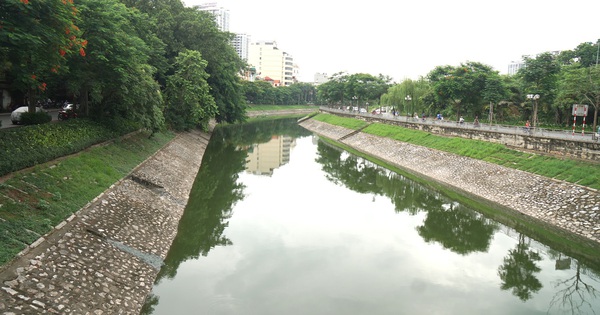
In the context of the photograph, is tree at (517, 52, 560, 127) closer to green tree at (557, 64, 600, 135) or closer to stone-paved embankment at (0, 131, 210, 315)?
green tree at (557, 64, 600, 135)

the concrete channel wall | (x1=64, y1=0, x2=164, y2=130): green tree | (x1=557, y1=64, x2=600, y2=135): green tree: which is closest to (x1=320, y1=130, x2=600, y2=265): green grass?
the concrete channel wall

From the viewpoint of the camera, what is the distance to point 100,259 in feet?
34.6

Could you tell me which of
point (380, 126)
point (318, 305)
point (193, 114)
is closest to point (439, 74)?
point (380, 126)

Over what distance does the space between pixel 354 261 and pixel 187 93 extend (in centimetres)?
2441

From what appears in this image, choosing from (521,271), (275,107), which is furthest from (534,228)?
(275,107)

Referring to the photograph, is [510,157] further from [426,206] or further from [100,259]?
[100,259]

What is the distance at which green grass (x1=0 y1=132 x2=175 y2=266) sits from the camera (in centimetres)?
946

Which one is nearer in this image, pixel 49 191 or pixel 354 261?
pixel 49 191

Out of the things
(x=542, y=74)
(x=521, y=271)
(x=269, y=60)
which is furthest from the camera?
(x=269, y=60)

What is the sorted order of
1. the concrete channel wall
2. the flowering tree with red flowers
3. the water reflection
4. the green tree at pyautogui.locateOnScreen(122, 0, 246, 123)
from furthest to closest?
the green tree at pyautogui.locateOnScreen(122, 0, 246, 123) < the concrete channel wall < the water reflection < the flowering tree with red flowers

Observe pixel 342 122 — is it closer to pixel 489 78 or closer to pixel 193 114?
pixel 489 78

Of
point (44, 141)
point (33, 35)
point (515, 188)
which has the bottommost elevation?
point (515, 188)

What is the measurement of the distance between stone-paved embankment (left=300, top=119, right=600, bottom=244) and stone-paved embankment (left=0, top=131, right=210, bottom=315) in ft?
55.2

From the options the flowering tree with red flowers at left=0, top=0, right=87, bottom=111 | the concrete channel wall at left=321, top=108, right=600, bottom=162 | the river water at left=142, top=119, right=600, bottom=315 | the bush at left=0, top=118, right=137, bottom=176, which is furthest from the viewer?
the concrete channel wall at left=321, top=108, right=600, bottom=162
